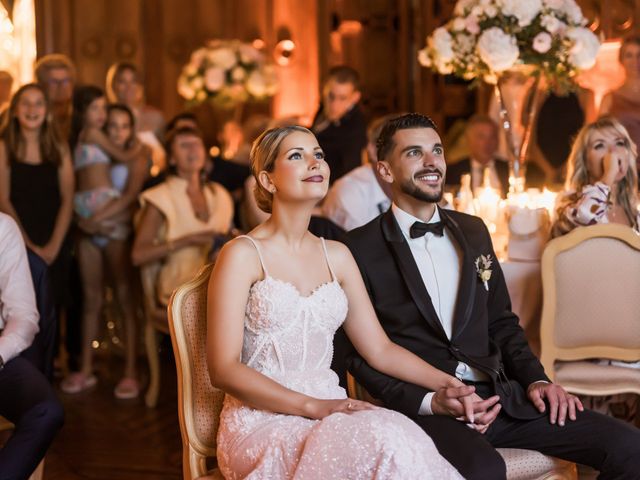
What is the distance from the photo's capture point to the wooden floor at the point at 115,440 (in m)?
4.18

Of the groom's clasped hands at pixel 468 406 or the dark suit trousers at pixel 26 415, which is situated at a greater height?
the groom's clasped hands at pixel 468 406

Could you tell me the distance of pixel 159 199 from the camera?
5.32 meters

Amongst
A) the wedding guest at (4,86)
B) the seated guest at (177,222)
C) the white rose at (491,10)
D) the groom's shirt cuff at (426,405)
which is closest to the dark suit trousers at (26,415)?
the groom's shirt cuff at (426,405)

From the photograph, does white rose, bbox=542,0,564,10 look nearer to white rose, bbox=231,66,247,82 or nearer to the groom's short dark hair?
the groom's short dark hair

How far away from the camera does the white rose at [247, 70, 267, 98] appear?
25.0 ft

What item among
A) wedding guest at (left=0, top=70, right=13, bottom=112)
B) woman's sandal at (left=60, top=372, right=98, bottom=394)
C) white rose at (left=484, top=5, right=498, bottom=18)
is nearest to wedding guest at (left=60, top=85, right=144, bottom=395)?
woman's sandal at (left=60, top=372, right=98, bottom=394)

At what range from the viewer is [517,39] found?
4574 mm

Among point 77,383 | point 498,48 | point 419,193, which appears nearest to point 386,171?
point 419,193

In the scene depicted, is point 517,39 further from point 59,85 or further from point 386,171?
point 59,85

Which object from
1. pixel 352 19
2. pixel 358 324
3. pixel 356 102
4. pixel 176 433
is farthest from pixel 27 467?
pixel 352 19

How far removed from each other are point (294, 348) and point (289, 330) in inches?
2.0

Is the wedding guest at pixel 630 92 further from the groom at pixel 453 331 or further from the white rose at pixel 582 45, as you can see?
the groom at pixel 453 331

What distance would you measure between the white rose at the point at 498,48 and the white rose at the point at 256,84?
3.35 m

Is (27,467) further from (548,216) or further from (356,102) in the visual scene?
(356,102)
